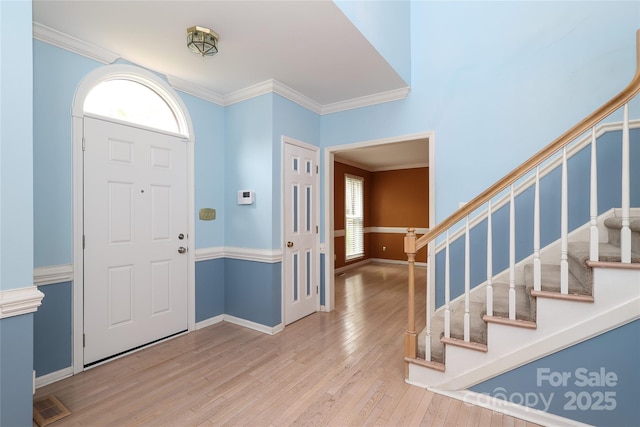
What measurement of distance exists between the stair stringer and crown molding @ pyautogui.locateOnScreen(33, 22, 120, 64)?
365cm

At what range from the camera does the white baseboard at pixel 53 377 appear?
7.46 feet

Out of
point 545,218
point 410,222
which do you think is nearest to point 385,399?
point 545,218

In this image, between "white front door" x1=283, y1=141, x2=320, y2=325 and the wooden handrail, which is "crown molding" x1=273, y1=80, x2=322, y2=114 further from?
the wooden handrail

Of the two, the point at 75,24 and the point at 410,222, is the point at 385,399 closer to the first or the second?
the point at 75,24

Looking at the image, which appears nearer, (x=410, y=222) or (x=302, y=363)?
(x=302, y=363)

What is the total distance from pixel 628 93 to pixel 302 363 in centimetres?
289

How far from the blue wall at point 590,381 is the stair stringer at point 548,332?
57mm

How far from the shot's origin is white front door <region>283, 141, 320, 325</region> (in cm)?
354

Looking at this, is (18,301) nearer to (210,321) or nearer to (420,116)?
(210,321)

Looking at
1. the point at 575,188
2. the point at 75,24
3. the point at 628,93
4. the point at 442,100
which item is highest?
the point at 75,24

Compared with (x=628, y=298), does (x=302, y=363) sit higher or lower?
lower

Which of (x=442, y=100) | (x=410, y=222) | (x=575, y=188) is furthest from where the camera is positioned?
(x=410, y=222)

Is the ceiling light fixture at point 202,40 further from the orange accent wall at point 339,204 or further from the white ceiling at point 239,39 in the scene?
the orange accent wall at point 339,204

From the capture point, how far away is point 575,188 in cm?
256
